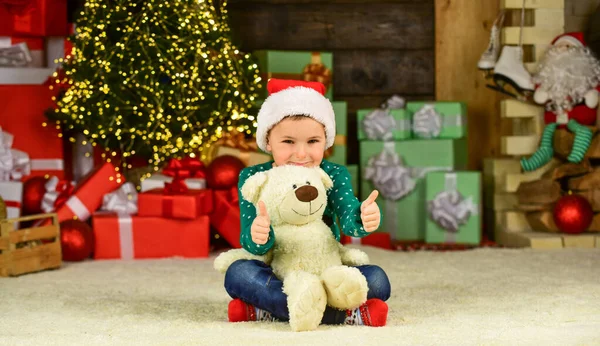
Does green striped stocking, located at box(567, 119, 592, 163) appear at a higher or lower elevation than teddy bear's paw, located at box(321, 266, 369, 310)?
higher

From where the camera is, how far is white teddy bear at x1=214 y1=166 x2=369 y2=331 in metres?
1.96

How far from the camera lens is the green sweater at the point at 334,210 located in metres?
2.07

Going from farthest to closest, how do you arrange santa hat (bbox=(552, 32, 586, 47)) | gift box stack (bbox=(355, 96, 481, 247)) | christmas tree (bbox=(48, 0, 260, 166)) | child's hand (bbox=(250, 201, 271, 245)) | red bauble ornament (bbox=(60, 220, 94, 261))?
gift box stack (bbox=(355, 96, 481, 247)), santa hat (bbox=(552, 32, 586, 47)), christmas tree (bbox=(48, 0, 260, 166)), red bauble ornament (bbox=(60, 220, 94, 261)), child's hand (bbox=(250, 201, 271, 245))

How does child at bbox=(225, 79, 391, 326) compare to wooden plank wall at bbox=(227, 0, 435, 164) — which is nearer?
child at bbox=(225, 79, 391, 326)

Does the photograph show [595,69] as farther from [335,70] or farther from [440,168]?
[335,70]

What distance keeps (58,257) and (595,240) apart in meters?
2.15

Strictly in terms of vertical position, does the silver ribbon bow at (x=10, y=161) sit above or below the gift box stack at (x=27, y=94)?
below

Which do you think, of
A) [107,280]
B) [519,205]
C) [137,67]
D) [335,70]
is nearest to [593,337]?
[107,280]

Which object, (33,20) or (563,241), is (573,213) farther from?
(33,20)

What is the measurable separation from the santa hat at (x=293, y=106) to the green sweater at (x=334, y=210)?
0.08 m

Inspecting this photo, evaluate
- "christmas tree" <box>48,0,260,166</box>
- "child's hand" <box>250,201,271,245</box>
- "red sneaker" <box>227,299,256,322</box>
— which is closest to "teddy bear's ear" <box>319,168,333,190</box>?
"child's hand" <box>250,201,271,245</box>

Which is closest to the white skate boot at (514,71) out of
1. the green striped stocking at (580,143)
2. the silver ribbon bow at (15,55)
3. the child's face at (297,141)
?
the green striped stocking at (580,143)

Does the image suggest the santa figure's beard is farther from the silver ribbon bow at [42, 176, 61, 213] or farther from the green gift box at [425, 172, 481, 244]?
the silver ribbon bow at [42, 176, 61, 213]

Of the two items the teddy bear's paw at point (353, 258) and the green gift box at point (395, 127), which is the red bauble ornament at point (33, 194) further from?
the teddy bear's paw at point (353, 258)
